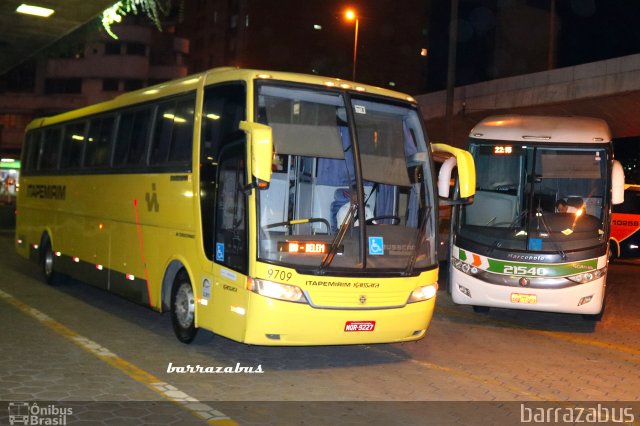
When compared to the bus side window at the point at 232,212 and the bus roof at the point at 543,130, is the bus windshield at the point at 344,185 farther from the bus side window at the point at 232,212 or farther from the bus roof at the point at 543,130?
the bus roof at the point at 543,130

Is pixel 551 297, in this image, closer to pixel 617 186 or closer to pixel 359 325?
pixel 617 186

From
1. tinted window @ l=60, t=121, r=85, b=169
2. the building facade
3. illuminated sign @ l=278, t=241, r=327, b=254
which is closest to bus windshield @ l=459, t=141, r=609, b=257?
illuminated sign @ l=278, t=241, r=327, b=254

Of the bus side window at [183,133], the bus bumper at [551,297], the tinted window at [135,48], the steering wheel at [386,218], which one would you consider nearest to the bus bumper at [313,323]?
the steering wheel at [386,218]

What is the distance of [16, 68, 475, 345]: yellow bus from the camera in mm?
8344

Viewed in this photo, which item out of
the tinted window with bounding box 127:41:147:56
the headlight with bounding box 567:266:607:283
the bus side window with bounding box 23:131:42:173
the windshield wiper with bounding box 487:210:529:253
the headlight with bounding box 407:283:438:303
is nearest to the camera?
the headlight with bounding box 407:283:438:303

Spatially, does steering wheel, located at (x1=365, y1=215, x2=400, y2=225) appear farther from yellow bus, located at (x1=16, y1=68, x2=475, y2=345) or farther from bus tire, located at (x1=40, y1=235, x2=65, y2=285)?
bus tire, located at (x1=40, y1=235, x2=65, y2=285)

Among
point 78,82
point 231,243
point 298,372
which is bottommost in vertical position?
point 298,372

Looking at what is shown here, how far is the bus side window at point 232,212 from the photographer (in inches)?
334

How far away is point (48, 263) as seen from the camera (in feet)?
49.4

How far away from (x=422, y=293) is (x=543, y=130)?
211 inches

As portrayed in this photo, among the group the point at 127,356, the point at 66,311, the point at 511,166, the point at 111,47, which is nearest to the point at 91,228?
the point at 66,311

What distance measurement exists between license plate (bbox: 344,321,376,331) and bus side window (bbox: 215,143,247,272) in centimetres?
130

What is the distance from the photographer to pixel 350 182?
8.71 m

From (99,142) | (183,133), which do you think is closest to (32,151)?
(99,142)
